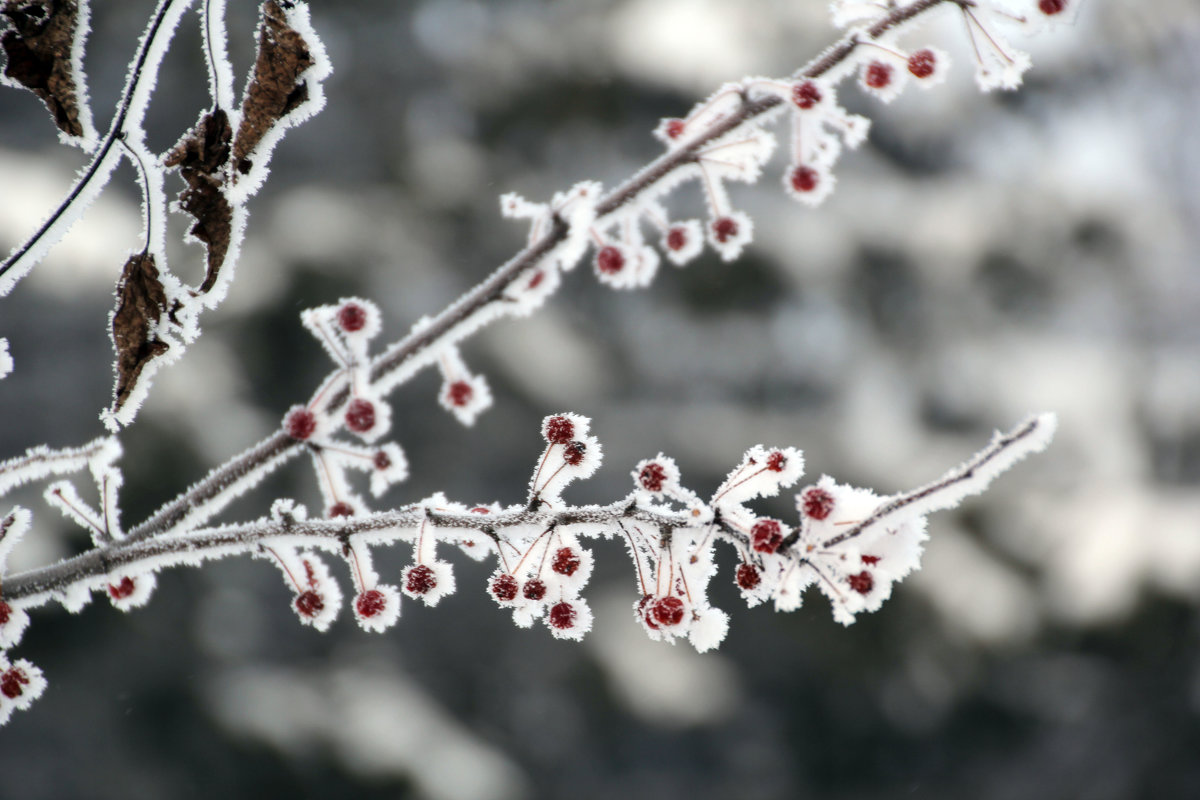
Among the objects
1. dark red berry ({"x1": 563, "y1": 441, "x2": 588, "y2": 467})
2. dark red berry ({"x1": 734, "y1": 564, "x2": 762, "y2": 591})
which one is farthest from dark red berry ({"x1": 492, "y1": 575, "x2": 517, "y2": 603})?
dark red berry ({"x1": 734, "y1": 564, "x2": 762, "y2": 591})

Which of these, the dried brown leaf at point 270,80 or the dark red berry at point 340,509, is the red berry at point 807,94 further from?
the dark red berry at point 340,509

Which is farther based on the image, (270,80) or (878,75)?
(878,75)

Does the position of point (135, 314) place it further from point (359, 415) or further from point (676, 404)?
point (676, 404)

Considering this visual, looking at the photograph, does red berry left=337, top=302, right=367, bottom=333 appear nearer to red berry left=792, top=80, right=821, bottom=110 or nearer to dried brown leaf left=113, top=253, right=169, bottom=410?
dried brown leaf left=113, top=253, right=169, bottom=410

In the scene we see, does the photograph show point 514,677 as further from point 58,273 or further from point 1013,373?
point 1013,373

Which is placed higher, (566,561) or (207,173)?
(207,173)

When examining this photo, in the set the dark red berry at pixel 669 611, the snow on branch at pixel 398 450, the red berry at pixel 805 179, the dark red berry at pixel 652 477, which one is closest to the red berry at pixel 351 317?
the snow on branch at pixel 398 450

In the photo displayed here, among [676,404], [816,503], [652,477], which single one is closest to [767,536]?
[816,503]
